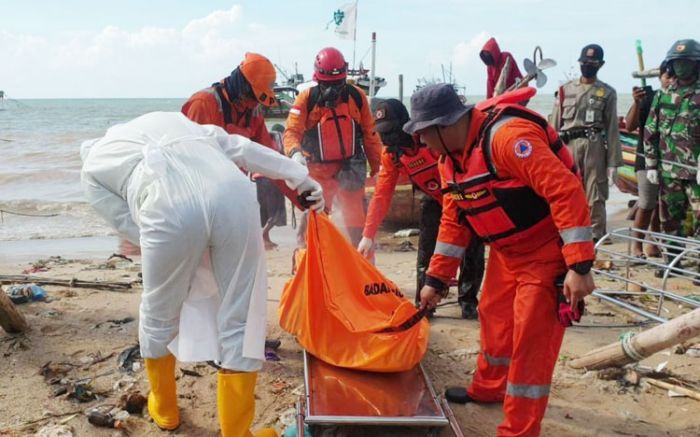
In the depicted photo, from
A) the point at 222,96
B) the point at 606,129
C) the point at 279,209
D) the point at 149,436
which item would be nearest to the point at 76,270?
the point at 279,209

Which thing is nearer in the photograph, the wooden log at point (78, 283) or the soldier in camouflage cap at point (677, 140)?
the wooden log at point (78, 283)

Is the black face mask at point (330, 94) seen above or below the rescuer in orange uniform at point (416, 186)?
above

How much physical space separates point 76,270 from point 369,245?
3.97 metres

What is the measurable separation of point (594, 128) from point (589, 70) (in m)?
0.61

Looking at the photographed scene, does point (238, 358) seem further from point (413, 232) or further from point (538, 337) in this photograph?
point (413, 232)

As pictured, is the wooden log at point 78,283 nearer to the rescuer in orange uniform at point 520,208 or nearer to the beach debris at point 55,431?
the beach debris at point 55,431

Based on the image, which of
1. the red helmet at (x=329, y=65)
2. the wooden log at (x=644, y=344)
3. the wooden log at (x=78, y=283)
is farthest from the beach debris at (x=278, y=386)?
the red helmet at (x=329, y=65)

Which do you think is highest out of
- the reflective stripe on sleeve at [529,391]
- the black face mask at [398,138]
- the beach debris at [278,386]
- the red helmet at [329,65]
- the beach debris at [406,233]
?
the red helmet at [329,65]

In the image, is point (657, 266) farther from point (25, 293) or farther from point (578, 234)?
point (25, 293)

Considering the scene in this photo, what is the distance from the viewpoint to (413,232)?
8.92 meters

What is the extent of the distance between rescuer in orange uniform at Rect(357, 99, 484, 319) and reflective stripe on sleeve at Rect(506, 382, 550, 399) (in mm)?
1689

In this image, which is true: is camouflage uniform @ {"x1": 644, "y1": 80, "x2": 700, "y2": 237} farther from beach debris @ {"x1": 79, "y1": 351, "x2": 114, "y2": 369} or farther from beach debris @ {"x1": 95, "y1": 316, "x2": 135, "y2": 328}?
beach debris @ {"x1": 79, "y1": 351, "x2": 114, "y2": 369}

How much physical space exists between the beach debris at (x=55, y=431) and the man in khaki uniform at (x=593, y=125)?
5584 millimetres

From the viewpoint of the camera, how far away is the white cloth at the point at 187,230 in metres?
2.57
